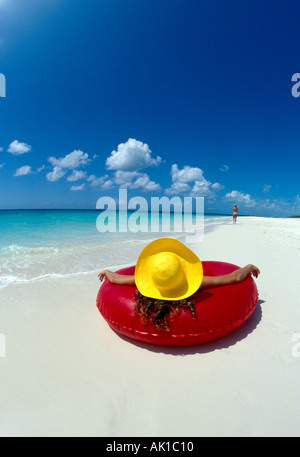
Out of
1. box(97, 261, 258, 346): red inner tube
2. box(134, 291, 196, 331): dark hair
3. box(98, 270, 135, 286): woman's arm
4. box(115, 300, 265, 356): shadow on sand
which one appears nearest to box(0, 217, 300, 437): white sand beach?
box(115, 300, 265, 356): shadow on sand

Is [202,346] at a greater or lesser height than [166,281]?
lesser

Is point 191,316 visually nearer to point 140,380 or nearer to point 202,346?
point 202,346

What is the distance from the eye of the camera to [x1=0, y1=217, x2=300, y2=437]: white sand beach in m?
1.61

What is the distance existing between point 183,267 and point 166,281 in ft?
1.01

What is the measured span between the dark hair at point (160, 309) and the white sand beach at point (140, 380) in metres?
0.43

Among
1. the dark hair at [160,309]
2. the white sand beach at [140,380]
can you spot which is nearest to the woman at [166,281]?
the dark hair at [160,309]

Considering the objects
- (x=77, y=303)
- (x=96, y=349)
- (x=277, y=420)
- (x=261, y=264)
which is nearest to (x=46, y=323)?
(x=77, y=303)

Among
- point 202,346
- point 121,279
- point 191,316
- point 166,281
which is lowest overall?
point 202,346

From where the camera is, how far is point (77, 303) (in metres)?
3.49

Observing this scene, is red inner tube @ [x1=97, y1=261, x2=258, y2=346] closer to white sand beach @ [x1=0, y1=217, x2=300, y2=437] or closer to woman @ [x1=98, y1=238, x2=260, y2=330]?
woman @ [x1=98, y1=238, x2=260, y2=330]

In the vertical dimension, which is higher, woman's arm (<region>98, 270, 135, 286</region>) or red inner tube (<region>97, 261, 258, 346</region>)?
woman's arm (<region>98, 270, 135, 286</region>)

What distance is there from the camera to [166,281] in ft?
6.84

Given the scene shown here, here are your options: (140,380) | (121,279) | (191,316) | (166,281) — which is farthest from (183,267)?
(140,380)

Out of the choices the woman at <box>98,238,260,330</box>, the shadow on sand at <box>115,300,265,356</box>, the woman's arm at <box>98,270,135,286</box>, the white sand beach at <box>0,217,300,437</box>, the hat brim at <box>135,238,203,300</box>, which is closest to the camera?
the white sand beach at <box>0,217,300,437</box>
